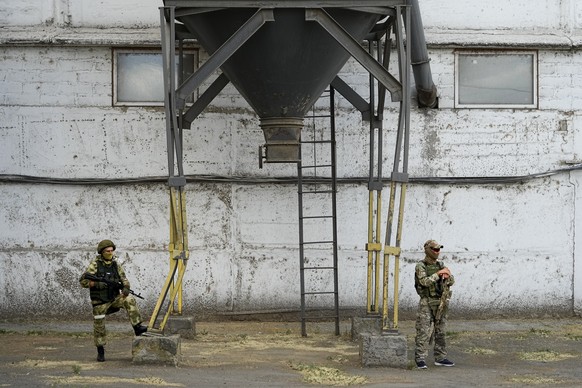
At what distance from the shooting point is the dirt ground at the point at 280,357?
1216 cm

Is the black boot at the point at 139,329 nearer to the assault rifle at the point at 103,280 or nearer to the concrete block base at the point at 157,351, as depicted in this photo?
the concrete block base at the point at 157,351

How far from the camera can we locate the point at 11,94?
16.5 metres

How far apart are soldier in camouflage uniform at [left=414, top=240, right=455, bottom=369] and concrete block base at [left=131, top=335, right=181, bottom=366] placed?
276cm

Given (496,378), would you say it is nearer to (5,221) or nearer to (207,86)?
(207,86)

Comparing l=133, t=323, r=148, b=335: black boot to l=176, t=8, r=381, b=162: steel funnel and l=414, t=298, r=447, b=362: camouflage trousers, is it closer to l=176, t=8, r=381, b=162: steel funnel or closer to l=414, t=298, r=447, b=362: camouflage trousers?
l=176, t=8, r=381, b=162: steel funnel

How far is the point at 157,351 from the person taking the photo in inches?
505

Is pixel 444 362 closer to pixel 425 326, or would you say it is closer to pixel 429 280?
pixel 425 326

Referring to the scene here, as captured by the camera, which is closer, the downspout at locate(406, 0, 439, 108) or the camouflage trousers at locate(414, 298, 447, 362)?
the camouflage trousers at locate(414, 298, 447, 362)

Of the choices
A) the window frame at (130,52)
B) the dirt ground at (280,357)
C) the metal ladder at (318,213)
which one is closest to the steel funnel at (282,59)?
the metal ladder at (318,213)

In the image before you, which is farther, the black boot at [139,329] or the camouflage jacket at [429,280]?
the black boot at [139,329]

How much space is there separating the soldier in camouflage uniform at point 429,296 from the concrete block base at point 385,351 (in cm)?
24

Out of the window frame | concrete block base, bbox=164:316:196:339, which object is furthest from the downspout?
concrete block base, bbox=164:316:196:339

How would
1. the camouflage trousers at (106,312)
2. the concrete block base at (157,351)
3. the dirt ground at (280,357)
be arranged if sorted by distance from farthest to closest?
the camouflage trousers at (106,312)
the concrete block base at (157,351)
the dirt ground at (280,357)

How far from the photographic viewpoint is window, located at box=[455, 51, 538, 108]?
1694cm
